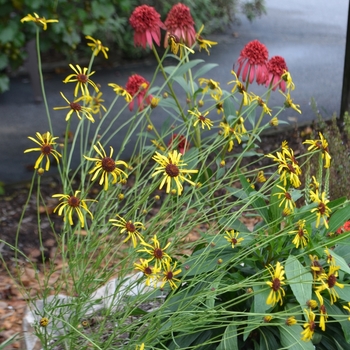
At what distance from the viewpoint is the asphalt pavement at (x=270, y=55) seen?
575 cm

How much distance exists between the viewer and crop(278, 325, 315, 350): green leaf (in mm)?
1989

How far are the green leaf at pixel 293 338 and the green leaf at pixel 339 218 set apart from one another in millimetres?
414

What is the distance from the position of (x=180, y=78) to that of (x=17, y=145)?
2.82 metres

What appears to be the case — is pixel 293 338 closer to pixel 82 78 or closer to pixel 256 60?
pixel 82 78

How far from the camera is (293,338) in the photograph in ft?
6.61

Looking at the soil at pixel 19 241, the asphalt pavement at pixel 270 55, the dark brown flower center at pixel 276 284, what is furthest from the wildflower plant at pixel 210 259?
the asphalt pavement at pixel 270 55

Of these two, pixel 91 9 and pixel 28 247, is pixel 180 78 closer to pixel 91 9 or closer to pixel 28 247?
pixel 91 9

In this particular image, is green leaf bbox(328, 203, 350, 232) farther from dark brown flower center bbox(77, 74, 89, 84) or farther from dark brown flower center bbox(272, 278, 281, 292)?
dark brown flower center bbox(77, 74, 89, 84)

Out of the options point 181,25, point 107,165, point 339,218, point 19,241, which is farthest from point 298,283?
point 19,241

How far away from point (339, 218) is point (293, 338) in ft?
1.62

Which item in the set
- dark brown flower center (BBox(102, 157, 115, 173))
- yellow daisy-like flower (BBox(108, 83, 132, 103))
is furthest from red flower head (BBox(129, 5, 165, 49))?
dark brown flower center (BBox(102, 157, 115, 173))

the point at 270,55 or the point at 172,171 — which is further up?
the point at 172,171

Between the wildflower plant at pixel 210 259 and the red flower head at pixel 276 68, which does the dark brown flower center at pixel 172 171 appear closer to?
the wildflower plant at pixel 210 259

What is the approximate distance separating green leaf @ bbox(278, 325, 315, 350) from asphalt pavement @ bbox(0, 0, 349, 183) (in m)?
3.09
